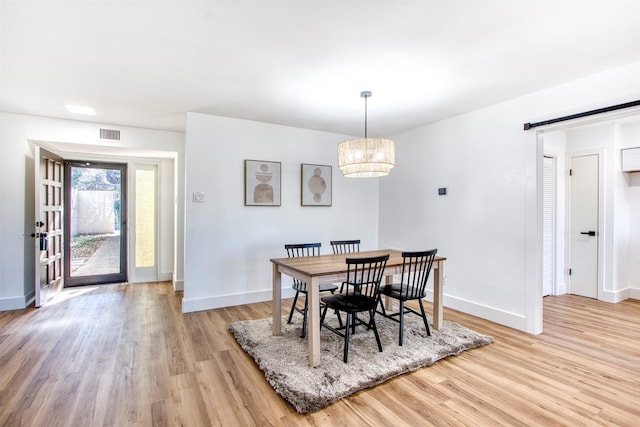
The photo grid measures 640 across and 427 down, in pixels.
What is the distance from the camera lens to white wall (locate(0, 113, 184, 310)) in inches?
156

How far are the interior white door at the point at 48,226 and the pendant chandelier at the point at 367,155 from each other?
389 cm

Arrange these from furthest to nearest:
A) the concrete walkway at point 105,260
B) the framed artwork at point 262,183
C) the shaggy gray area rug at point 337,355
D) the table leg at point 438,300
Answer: the concrete walkway at point 105,260
the framed artwork at point 262,183
the table leg at point 438,300
the shaggy gray area rug at point 337,355

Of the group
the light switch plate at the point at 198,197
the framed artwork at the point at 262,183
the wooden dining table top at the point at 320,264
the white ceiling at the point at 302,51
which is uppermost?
the white ceiling at the point at 302,51

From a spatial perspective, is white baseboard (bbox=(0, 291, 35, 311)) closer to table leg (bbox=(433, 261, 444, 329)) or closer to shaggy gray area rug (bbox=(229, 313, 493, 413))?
shaggy gray area rug (bbox=(229, 313, 493, 413))

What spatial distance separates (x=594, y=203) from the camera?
4.51 meters

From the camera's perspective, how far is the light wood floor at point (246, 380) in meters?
1.94

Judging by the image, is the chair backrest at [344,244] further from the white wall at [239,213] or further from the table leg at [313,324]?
the table leg at [313,324]

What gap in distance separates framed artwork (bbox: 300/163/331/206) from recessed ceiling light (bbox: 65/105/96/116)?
2702 millimetres

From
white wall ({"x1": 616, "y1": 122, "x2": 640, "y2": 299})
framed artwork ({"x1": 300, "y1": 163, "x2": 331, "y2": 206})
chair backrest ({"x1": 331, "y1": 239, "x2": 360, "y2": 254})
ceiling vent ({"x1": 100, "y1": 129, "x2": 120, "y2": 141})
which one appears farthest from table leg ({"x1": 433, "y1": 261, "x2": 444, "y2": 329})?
ceiling vent ({"x1": 100, "y1": 129, "x2": 120, "y2": 141})

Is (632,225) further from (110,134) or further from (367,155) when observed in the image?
(110,134)

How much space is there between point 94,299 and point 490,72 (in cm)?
555

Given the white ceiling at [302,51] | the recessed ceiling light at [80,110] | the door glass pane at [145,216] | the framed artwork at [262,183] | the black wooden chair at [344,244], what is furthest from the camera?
the door glass pane at [145,216]

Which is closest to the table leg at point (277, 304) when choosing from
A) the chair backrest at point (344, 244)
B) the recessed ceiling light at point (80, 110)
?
the chair backrest at point (344, 244)

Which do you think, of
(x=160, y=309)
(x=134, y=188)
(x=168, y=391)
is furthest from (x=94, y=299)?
(x=168, y=391)
